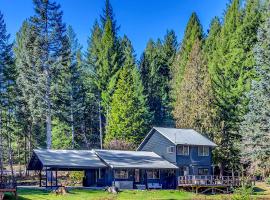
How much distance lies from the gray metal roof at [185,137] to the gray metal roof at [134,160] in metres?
→ 2.93

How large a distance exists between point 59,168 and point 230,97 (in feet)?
87.1

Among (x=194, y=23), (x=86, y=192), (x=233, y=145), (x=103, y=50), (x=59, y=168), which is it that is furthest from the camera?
(x=194, y=23)

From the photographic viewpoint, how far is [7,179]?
130ft

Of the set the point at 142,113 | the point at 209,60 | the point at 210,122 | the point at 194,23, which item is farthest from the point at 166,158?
the point at 194,23

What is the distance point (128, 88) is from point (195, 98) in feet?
32.8

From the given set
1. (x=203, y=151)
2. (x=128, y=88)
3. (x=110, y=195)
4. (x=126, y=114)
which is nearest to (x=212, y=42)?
(x=128, y=88)

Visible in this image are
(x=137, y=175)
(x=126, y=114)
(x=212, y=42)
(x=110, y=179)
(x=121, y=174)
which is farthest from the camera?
(x=212, y=42)

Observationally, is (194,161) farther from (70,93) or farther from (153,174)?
(70,93)

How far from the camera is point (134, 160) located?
52.8 meters

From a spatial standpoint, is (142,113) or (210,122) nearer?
(210,122)

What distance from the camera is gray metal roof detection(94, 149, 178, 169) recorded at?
50.4m

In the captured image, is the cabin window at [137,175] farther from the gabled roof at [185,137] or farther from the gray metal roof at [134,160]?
the gabled roof at [185,137]

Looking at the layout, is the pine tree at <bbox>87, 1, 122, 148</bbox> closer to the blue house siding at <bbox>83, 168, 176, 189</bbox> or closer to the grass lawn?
the blue house siding at <bbox>83, 168, 176, 189</bbox>

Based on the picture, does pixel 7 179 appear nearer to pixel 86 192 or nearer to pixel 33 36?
pixel 86 192
